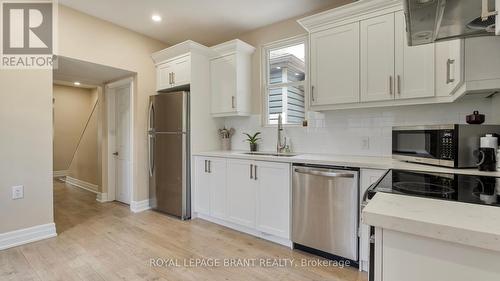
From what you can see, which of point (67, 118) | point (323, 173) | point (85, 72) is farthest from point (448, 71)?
point (67, 118)

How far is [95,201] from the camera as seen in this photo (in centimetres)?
438

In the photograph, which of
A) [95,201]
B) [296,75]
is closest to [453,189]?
[296,75]

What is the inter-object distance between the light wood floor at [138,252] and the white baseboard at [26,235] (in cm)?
8

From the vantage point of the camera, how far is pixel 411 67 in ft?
7.14

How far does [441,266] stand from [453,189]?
61 cm

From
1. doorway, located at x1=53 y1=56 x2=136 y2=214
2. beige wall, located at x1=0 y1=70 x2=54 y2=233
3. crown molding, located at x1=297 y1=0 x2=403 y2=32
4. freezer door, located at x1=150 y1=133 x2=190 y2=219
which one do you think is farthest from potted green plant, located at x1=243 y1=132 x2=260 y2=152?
beige wall, located at x1=0 y1=70 x2=54 y2=233

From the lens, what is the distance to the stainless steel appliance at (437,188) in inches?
36.6

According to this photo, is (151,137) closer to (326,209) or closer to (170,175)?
(170,175)

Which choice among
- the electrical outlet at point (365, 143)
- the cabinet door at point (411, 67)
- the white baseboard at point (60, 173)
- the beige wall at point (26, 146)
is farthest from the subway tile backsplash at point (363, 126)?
the white baseboard at point (60, 173)

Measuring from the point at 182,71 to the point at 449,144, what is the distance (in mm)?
3156

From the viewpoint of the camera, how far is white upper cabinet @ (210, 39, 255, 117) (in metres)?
3.43

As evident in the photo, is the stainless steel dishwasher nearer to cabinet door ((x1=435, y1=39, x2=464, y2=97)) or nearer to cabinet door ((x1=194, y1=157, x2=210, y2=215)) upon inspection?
cabinet door ((x1=435, y1=39, x2=464, y2=97))

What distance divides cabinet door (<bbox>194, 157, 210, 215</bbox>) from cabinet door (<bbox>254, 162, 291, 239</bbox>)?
2.82 feet

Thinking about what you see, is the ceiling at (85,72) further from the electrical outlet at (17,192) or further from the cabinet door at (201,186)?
the cabinet door at (201,186)
